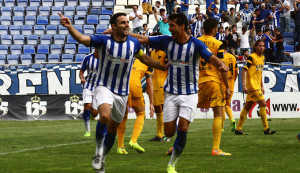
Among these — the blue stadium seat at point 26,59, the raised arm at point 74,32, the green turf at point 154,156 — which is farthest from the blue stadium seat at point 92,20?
the raised arm at point 74,32

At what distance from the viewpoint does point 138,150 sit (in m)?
10.3

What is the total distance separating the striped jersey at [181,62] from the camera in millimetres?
8070

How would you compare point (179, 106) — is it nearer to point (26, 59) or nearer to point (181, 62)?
point (181, 62)

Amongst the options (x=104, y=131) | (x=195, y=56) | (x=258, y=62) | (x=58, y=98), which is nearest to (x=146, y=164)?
(x=104, y=131)

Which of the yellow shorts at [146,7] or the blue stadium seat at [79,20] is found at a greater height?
the yellow shorts at [146,7]

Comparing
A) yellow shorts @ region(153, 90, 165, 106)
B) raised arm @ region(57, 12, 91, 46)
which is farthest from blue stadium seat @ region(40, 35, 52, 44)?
raised arm @ region(57, 12, 91, 46)

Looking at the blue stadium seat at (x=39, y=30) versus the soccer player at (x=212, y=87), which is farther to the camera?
the blue stadium seat at (x=39, y=30)

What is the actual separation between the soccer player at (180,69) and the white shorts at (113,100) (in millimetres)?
590

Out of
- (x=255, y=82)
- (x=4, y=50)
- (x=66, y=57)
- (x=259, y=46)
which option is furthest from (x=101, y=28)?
(x=259, y=46)

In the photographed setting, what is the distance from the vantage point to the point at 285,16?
91.5ft

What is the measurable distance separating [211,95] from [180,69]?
2.13 metres

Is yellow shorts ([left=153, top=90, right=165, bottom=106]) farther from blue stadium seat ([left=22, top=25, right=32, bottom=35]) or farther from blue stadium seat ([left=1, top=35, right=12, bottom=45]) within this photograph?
blue stadium seat ([left=22, top=25, right=32, bottom=35])

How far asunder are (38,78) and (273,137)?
1343 cm

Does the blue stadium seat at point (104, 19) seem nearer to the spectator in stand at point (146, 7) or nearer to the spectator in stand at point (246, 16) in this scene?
the spectator in stand at point (146, 7)
